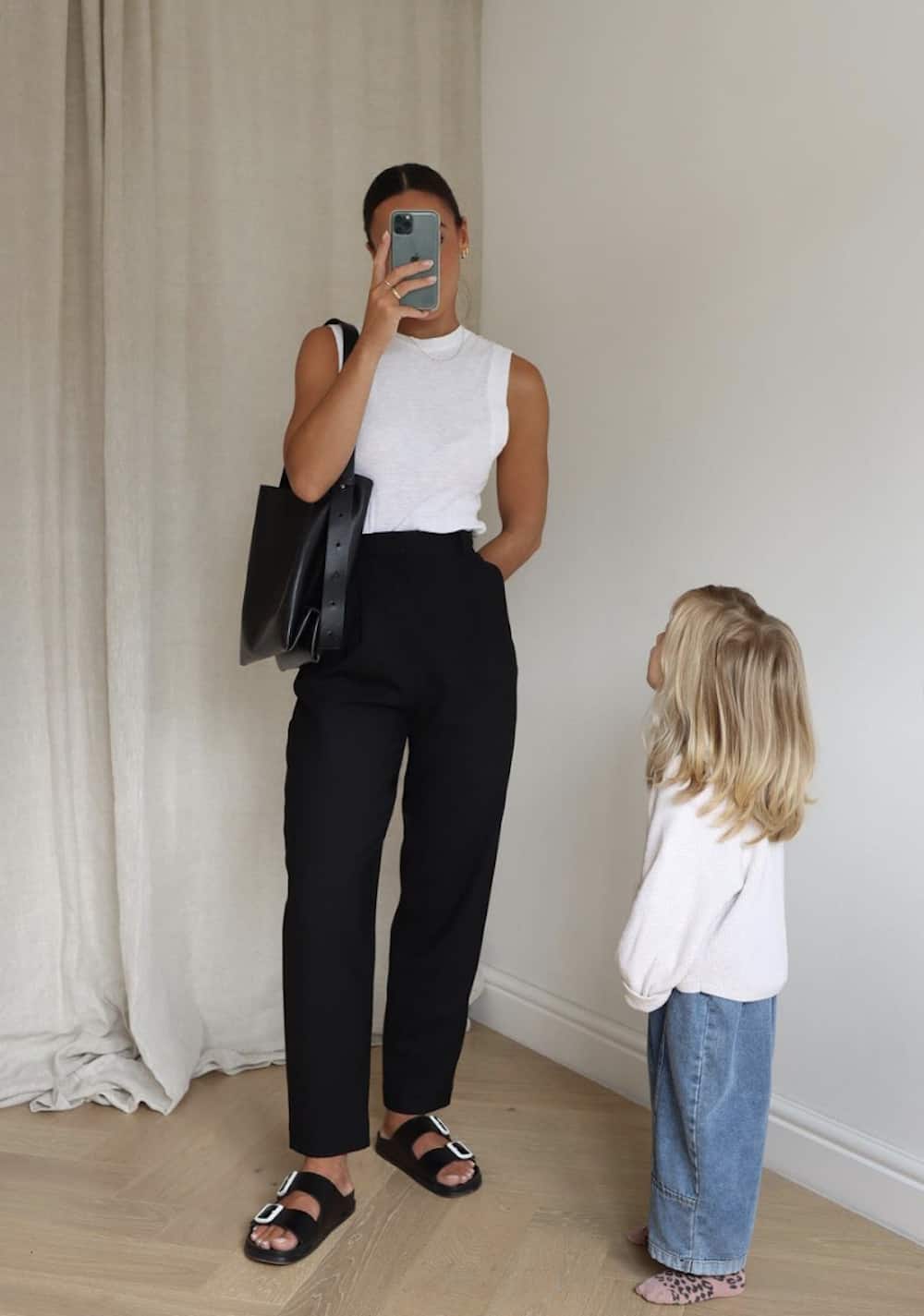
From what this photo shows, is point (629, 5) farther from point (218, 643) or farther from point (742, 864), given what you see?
point (742, 864)

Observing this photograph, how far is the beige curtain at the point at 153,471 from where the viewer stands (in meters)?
2.14

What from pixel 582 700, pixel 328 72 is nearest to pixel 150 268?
pixel 328 72

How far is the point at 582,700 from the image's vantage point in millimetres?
2402

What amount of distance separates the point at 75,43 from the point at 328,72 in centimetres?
51

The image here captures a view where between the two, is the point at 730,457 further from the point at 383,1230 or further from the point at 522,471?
the point at 383,1230

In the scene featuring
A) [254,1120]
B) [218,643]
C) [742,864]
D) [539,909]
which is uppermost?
[218,643]

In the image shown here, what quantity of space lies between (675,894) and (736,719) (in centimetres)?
23

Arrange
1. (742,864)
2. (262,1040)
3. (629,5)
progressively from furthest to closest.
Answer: (262,1040)
(629,5)
(742,864)

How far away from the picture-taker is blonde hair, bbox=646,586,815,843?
1.55m

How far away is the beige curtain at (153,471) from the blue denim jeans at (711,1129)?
98 cm

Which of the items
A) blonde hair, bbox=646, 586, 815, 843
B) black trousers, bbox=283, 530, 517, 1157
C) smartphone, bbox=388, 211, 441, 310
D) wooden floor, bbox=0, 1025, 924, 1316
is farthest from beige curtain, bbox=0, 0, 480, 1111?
blonde hair, bbox=646, 586, 815, 843

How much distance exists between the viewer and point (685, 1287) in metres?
1.63

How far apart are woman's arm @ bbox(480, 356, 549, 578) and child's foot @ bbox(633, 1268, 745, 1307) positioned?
105 centimetres

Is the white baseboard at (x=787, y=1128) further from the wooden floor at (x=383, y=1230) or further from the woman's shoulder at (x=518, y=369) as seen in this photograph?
the woman's shoulder at (x=518, y=369)
